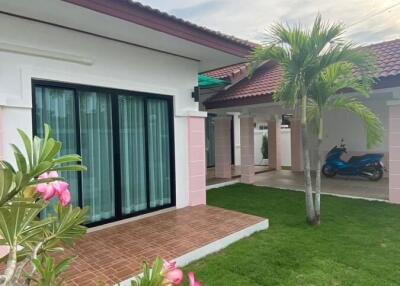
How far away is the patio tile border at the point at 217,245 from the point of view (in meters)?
5.32

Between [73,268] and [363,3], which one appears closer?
[73,268]

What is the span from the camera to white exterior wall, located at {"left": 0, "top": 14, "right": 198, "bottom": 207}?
17.9 ft

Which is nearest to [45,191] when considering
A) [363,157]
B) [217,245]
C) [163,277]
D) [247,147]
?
[163,277]

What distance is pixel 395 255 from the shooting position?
18.2 ft

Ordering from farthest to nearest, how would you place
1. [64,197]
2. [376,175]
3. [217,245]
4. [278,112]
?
1. [278,112]
2. [376,175]
3. [217,245]
4. [64,197]

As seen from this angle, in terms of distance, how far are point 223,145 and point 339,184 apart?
501 centimetres

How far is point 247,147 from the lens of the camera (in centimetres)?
1316

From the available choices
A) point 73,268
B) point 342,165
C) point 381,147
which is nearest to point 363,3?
point 381,147

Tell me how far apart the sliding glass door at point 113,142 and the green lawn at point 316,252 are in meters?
2.55

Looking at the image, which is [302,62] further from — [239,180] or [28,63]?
[239,180]

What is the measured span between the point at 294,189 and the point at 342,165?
338 centimetres

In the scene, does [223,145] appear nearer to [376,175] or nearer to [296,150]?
[296,150]

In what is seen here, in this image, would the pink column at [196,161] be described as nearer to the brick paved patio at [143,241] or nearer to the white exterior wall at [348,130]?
the brick paved patio at [143,241]

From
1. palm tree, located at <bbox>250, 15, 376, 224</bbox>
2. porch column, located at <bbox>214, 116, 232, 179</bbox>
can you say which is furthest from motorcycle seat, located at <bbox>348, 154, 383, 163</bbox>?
palm tree, located at <bbox>250, 15, 376, 224</bbox>
